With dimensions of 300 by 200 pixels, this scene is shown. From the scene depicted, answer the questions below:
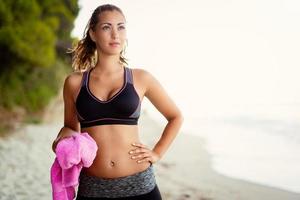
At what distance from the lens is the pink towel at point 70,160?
1699 mm

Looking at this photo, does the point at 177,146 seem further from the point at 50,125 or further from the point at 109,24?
the point at 109,24

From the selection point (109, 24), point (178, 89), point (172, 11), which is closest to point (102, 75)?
point (109, 24)

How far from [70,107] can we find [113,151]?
0.92 feet

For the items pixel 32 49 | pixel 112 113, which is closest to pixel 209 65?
pixel 32 49

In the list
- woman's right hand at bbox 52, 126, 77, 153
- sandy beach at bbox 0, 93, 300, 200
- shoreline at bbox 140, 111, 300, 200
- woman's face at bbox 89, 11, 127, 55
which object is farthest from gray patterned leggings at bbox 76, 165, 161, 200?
shoreline at bbox 140, 111, 300, 200

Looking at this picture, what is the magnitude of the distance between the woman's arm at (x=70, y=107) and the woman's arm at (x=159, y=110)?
0.94 feet

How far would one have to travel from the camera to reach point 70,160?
5.62 feet

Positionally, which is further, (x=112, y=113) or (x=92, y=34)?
(x=92, y=34)

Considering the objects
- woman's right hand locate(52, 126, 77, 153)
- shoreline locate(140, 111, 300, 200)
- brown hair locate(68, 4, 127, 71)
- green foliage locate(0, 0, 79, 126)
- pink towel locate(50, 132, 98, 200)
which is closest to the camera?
pink towel locate(50, 132, 98, 200)

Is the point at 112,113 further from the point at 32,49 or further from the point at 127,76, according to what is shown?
the point at 32,49

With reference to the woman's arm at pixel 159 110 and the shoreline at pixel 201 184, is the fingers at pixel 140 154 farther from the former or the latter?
the shoreline at pixel 201 184

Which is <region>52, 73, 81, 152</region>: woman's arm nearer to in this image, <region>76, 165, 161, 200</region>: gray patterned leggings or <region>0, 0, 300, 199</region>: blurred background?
<region>76, 165, 161, 200</region>: gray patterned leggings

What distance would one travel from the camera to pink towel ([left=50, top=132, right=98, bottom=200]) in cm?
170

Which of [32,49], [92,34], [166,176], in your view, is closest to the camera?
[92,34]
